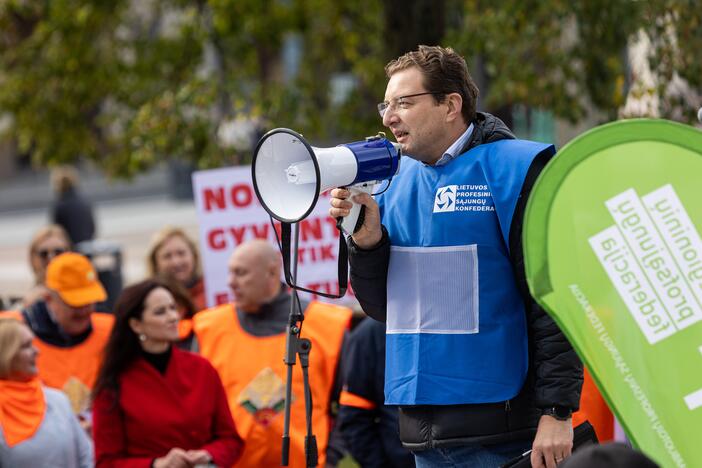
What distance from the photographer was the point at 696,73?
7.10 metres

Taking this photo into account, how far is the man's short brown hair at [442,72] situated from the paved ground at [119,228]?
1271cm

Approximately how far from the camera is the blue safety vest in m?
3.44

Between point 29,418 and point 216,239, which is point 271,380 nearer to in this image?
point 29,418

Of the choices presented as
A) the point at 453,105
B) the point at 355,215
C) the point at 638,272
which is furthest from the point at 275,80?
the point at 638,272

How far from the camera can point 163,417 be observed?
509 centimetres

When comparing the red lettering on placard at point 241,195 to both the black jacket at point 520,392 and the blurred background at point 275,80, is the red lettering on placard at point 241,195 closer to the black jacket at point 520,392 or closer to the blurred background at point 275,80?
the blurred background at point 275,80

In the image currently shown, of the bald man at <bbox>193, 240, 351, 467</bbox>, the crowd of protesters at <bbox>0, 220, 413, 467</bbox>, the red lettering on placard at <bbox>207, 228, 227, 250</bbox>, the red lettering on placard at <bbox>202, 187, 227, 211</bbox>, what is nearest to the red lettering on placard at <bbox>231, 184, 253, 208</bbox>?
the red lettering on placard at <bbox>202, 187, 227, 211</bbox>

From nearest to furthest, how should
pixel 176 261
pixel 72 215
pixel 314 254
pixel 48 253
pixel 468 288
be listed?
pixel 468 288, pixel 314 254, pixel 176 261, pixel 48 253, pixel 72 215

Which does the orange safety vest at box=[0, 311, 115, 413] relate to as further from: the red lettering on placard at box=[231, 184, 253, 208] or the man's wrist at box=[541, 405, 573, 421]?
the man's wrist at box=[541, 405, 573, 421]

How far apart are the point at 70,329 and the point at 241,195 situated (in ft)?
4.28

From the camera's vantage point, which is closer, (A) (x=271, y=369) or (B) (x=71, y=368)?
(A) (x=271, y=369)

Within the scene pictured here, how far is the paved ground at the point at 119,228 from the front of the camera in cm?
1860

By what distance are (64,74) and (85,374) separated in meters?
4.79

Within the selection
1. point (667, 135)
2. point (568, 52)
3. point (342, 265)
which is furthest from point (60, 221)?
point (667, 135)
